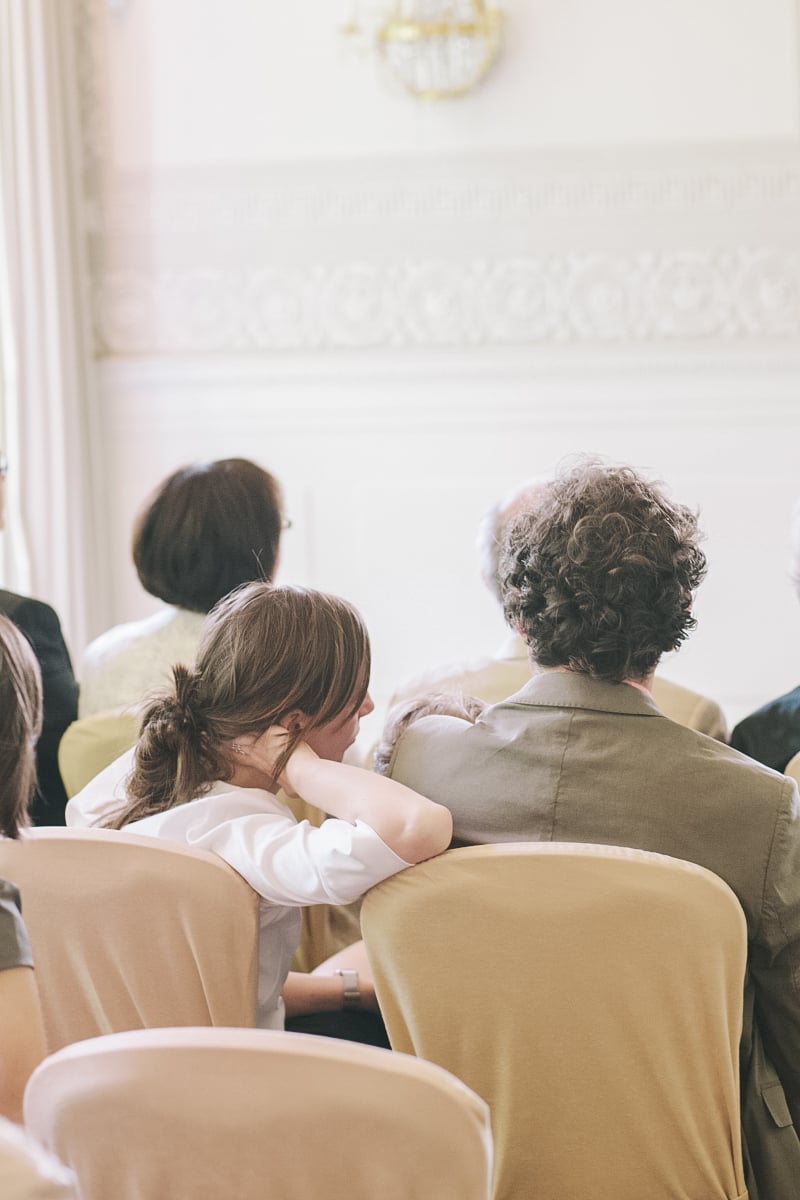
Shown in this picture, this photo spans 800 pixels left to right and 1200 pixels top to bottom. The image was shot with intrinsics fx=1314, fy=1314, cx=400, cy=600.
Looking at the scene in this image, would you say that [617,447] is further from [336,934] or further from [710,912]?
[710,912]

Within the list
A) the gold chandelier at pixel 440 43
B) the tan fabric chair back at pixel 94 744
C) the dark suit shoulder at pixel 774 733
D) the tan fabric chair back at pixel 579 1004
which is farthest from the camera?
the gold chandelier at pixel 440 43

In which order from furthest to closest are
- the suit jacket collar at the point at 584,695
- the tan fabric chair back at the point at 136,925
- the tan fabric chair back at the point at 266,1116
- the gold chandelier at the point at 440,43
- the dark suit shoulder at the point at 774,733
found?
the gold chandelier at the point at 440,43 → the dark suit shoulder at the point at 774,733 → the suit jacket collar at the point at 584,695 → the tan fabric chair back at the point at 136,925 → the tan fabric chair back at the point at 266,1116

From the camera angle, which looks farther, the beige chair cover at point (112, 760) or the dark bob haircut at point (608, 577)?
the beige chair cover at point (112, 760)

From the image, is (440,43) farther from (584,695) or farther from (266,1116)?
(266,1116)

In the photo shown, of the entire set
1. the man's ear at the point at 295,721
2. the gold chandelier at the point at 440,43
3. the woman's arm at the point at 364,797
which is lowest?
the woman's arm at the point at 364,797

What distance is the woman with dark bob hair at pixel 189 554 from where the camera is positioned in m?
2.54

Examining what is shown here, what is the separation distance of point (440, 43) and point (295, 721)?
3513 millimetres

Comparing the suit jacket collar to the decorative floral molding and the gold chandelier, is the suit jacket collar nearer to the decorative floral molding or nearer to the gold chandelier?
the decorative floral molding

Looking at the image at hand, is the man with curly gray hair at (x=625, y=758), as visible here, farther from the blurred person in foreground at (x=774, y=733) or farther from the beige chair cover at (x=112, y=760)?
the beige chair cover at (x=112, y=760)

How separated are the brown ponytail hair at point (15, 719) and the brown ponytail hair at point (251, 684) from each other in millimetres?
430

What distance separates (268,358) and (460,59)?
1.21 meters

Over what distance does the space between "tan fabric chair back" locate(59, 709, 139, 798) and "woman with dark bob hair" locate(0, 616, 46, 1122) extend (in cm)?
99

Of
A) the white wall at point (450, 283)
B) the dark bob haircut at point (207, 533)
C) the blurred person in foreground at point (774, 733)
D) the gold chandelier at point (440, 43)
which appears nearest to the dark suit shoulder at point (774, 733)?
the blurred person in foreground at point (774, 733)

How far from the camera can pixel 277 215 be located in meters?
4.63
